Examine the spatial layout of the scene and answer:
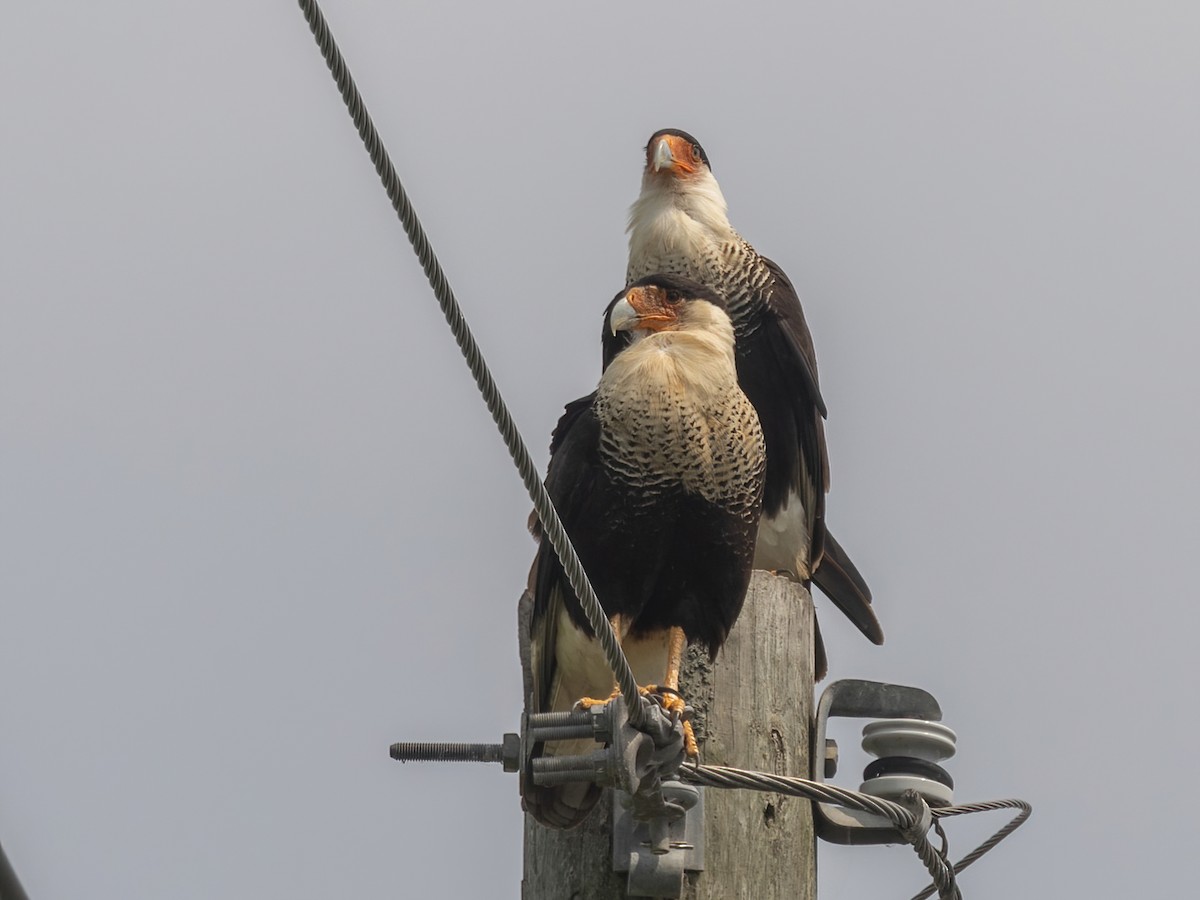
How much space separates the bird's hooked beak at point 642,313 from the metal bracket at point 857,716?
1.40 meters

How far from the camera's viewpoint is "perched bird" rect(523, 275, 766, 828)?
488 centimetres

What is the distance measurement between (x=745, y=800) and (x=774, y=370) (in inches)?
105

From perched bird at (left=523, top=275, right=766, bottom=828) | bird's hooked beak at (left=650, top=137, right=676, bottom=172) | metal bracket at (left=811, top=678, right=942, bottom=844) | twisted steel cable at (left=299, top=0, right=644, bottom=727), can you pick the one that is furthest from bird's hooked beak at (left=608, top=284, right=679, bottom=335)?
twisted steel cable at (left=299, top=0, right=644, bottom=727)

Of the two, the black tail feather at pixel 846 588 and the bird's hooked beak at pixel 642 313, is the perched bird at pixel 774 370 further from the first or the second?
the bird's hooked beak at pixel 642 313

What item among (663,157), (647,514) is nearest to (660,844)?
(647,514)

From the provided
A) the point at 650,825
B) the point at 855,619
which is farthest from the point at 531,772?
the point at 855,619

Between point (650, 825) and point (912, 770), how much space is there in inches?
37.8

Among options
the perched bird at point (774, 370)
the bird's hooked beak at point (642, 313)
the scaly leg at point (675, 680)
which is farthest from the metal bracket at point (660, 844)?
the perched bird at point (774, 370)

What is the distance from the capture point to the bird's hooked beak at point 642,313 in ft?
17.7

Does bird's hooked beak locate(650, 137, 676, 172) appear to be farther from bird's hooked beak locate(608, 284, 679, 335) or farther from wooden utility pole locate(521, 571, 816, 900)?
wooden utility pole locate(521, 571, 816, 900)

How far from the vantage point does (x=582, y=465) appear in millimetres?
5012

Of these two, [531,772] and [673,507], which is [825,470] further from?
[531,772]

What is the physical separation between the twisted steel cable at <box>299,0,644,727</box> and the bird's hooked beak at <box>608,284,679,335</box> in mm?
2154

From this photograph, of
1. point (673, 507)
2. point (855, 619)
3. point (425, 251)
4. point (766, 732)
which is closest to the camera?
point (425, 251)
